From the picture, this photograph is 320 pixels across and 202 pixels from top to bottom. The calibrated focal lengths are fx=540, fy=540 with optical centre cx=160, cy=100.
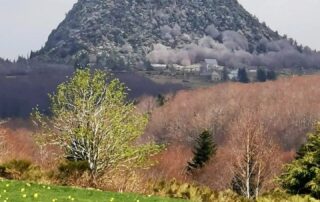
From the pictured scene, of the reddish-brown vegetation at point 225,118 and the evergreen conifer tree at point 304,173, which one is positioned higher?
the evergreen conifer tree at point 304,173

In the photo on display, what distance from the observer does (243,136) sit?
3688 centimetres

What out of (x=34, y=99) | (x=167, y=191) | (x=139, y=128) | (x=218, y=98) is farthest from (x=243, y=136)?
(x=34, y=99)

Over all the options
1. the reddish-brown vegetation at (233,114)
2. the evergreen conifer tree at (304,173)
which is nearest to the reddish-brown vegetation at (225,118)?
the reddish-brown vegetation at (233,114)

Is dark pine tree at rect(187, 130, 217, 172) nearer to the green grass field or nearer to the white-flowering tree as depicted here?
the white-flowering tree

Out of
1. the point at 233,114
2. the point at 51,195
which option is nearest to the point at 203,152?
the point at 51,195

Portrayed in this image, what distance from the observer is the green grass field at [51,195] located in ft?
43.5

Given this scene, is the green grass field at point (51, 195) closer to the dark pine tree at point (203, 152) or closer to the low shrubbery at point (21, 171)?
the low shrubbery at point (21, 171)

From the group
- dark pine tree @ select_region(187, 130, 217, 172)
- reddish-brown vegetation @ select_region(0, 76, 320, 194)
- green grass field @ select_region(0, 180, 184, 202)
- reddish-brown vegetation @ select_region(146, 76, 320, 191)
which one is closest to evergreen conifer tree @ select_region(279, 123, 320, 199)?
green grass field @ select_region(0, 180, 184, 202)

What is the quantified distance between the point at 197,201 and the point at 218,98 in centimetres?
12855

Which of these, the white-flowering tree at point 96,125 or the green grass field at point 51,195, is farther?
the white-flowering tree at point 96,125

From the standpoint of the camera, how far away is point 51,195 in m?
14.1

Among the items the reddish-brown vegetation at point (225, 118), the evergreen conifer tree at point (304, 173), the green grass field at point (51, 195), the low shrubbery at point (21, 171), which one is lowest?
the reddish-brown vegetation at point (225, 118)

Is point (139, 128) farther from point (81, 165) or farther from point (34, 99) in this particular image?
point (34, 99)

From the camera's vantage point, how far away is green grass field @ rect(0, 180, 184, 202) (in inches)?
522
